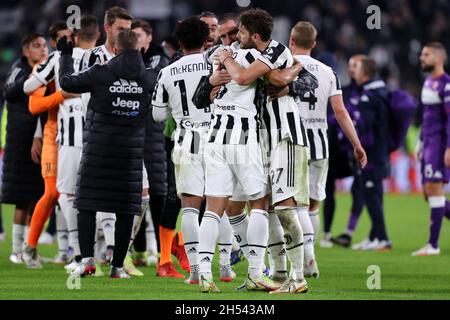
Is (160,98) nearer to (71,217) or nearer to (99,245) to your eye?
(71,217)

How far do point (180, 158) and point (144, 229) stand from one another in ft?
8.29

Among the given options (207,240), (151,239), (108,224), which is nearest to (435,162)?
(151,239)

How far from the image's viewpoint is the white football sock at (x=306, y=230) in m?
9.84

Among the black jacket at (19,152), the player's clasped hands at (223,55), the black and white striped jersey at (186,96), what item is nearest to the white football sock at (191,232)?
the black and white striped jersey at (186,96)

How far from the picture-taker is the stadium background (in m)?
28.4

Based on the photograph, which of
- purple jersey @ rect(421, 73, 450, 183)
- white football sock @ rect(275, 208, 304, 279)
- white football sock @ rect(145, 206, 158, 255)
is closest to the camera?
white football sock @ rect(275, 208, 304, 279)

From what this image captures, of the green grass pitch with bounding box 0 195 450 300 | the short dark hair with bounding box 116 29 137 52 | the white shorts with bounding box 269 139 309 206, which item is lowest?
the green grass pitch with bounding box 0 195 450 300

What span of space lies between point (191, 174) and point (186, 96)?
64cm

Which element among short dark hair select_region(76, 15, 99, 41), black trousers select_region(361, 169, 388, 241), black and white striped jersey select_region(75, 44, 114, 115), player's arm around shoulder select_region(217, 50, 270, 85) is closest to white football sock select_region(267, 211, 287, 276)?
player's arm around shoulder select_region(217, 50, 270, 85)

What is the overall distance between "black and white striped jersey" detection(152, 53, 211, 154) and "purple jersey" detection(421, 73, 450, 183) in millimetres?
4699

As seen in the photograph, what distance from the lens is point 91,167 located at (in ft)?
31.7

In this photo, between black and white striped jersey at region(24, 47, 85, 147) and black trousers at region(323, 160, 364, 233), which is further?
black trousers at region(323, 160, 364, 233)

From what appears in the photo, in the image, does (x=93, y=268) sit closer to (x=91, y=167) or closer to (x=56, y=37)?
(x=91, y=167)

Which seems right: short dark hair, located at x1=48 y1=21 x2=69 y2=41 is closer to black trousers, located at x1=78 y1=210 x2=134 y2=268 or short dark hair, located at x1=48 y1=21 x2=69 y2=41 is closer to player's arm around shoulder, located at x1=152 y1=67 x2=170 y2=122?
black trousers, located at x1=78 y1=210 x2=134 y2=268
